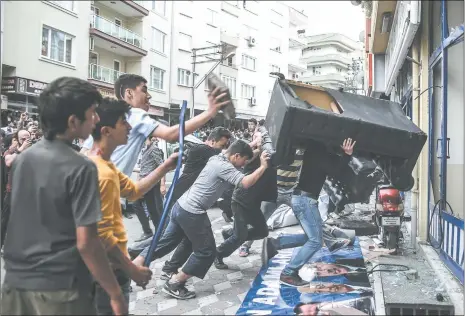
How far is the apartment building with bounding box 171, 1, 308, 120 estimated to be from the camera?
3.09 meters

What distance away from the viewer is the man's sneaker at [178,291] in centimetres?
400

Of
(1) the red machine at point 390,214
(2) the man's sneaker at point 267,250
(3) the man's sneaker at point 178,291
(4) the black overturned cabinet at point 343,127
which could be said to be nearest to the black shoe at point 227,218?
(2) the man's sneaker at point 267,250

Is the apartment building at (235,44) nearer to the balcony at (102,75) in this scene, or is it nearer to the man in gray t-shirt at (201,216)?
the balcony at (102,75)

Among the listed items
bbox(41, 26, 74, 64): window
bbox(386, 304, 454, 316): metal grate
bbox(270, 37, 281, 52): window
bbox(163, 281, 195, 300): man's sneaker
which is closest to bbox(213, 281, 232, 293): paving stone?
bbox(163, 281, 195, 300): man's sneaker

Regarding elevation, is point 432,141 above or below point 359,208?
above

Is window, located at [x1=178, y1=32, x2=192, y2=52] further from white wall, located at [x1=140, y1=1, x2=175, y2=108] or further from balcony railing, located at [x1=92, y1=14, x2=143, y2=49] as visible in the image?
balcony railing, located at [x1=92, y1=14, x2=143, y2=49]

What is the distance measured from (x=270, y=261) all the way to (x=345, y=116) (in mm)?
2341

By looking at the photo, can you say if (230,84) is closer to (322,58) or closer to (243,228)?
(243,228)

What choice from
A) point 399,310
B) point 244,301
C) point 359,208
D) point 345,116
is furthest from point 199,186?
point 359,208

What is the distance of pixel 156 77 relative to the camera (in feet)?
11.3

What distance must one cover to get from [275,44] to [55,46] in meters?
2.47

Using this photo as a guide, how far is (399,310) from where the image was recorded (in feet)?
11.5

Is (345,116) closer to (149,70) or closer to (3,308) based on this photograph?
(149,70)

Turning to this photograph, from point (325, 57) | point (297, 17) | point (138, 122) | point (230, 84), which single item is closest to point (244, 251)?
point (325, 57)
